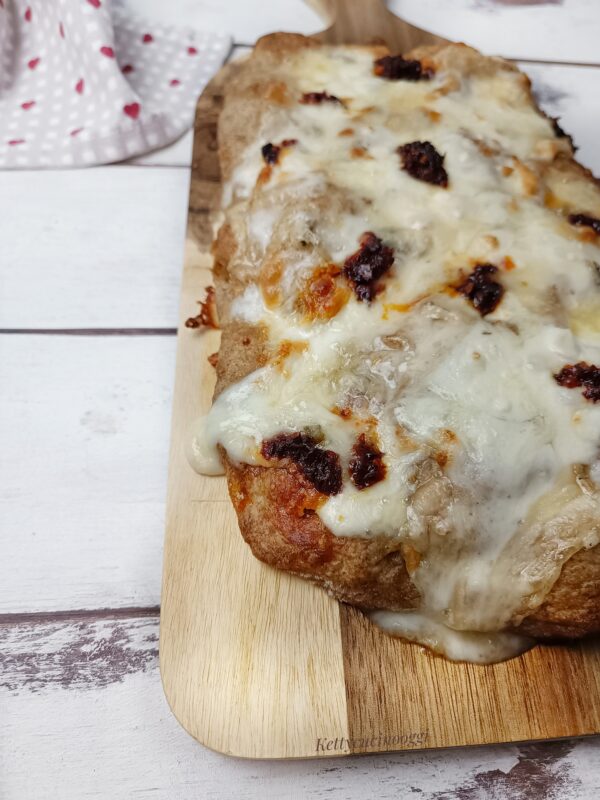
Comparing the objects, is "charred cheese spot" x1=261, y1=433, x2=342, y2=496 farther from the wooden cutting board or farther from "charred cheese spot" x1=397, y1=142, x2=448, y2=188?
"charred cheese spot" x1=397, y1=142, x2=448, y2=188

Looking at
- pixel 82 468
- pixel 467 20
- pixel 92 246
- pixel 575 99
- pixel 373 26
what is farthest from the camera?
pixel 467 20

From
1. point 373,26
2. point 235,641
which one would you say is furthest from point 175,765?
point 373,26

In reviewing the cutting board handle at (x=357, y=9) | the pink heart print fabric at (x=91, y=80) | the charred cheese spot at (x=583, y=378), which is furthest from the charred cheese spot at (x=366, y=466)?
the cutting board handle at (x=357, y=9)

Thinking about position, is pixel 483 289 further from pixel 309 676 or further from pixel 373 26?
pixel 373 26

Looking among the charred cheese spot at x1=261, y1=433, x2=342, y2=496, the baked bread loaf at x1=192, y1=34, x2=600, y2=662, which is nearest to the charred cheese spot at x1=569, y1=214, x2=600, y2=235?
the baked bread loaf at x1=192, y1=34, x2=600, y2=662

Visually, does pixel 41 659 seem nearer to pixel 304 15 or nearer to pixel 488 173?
pixel 488 173

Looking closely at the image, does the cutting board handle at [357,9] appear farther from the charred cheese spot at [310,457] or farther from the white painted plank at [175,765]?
the white painted plank at [175,765]

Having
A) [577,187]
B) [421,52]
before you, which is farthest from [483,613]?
[421,52]
